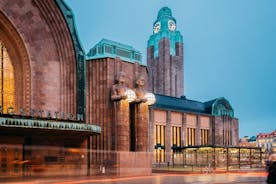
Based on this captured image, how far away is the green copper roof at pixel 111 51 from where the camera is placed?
4369 centimetres

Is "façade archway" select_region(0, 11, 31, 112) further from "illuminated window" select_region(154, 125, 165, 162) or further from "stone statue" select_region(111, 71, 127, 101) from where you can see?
"illuminated window" select_region(154, 125, 165, 162)

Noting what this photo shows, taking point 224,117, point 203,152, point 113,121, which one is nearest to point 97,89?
point 113,121

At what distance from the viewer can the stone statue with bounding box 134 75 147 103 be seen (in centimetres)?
4433

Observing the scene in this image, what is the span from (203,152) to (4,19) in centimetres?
3849

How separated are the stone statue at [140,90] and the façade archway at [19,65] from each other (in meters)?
11.4

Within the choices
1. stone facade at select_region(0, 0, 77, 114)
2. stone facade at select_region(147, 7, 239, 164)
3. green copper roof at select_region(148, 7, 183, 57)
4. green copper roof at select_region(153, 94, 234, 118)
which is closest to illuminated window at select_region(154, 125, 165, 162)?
stone facade at select_region(147, 7, 239, 164)

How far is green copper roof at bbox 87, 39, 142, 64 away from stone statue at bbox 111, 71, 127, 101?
2281 mm

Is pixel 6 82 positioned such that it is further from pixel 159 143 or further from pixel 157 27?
pixel 157 27

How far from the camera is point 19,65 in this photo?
38906 millimetres

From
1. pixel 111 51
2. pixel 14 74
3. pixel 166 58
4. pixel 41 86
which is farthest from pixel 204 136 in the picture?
pixel 14 74

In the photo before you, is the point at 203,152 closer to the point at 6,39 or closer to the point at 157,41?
the point at 6,39

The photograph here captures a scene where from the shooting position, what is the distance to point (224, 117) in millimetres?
93688

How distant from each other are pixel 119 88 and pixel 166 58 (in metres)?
86.7

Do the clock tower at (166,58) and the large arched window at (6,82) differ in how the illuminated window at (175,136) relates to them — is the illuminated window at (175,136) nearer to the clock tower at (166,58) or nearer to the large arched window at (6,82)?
the clock tower at (166,58)
